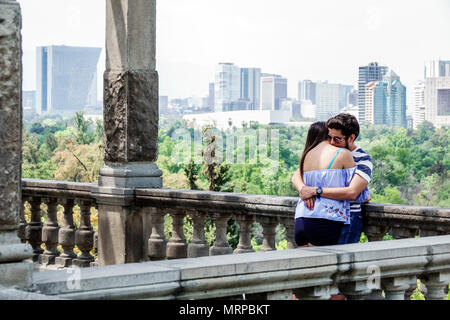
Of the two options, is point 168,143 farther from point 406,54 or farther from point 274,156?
point 406,54

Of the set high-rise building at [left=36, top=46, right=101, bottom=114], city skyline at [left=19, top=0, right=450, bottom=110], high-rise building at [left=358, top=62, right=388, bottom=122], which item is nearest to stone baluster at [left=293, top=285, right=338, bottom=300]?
high-rise building at [left=36, top=46, right=101, bottom=114]

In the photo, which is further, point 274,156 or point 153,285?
point 274,156

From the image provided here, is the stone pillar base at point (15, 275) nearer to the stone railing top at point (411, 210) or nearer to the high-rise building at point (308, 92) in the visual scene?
the stone railing top at point (411, 210)

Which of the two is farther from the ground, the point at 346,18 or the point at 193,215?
the point at 346,18

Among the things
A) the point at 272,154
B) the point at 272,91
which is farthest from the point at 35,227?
the point at 272,91

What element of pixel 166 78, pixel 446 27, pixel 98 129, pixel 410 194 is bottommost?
pixel 410 194
